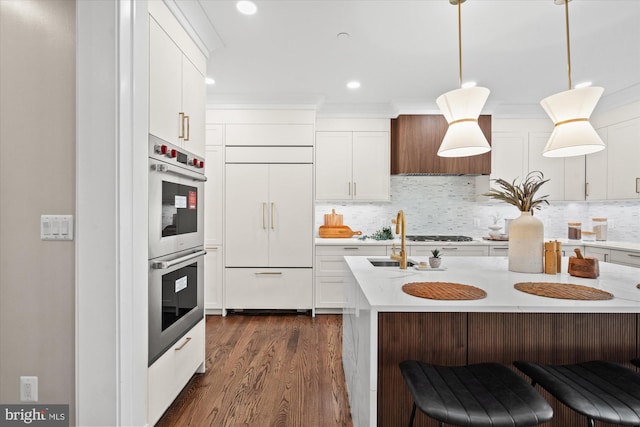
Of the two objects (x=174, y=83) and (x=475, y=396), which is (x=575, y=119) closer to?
(x=475, y=396)

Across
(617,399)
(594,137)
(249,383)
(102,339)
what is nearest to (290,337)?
(249,383)

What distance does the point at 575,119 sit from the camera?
5.78 ft

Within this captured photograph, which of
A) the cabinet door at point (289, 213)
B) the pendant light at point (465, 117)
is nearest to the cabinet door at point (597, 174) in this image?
the pendant light at point (465, 117)

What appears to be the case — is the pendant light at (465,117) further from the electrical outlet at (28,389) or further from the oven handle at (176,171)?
the electrical outlet at (28,389)

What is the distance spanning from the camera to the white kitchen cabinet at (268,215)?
385 centimetres

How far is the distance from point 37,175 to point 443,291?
74.0 inches

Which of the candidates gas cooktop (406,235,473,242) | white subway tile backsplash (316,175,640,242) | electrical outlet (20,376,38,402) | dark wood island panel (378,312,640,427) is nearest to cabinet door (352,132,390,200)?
white subway tile backsplash (316,175,640,242)

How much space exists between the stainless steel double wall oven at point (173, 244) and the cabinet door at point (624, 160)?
435 centimetres

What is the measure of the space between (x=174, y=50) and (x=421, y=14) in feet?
5.28

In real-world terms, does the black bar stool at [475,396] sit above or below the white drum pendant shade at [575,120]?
below

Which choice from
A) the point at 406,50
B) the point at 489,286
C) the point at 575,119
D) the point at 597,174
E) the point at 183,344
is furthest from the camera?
the point at 597,174

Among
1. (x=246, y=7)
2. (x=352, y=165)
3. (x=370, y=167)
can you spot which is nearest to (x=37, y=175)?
(x=246, y=7)

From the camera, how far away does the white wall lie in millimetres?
1490

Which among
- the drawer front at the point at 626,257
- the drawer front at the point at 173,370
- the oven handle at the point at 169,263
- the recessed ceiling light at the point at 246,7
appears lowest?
the drawer front at the point at 173,370
